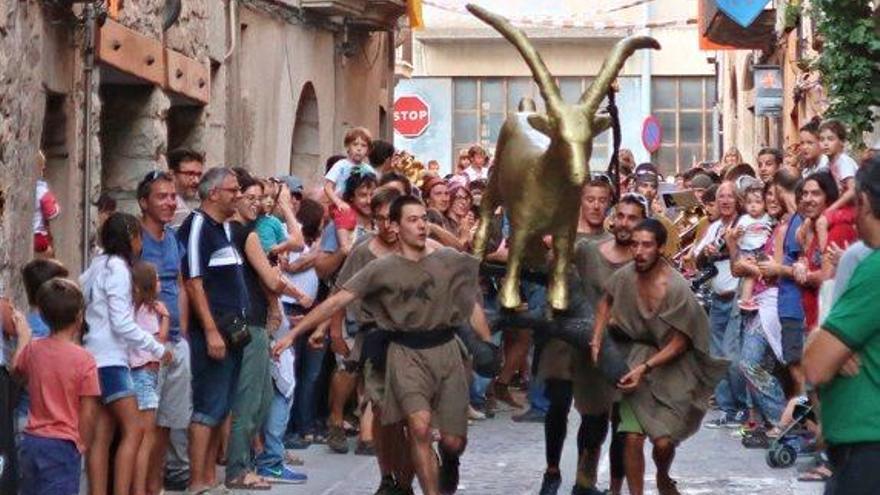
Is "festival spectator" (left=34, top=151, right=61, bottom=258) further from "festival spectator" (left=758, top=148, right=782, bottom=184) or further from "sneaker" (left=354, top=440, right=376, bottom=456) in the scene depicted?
"festival spectator" (left=758, top=148, right=782, bottom=184)

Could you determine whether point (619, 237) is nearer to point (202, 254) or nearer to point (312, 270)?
point (202, 254)

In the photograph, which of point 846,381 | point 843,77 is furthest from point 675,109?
point 846,381

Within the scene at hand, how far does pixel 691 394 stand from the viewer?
13.2 m

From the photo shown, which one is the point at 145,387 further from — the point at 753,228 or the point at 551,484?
the point at 753,228

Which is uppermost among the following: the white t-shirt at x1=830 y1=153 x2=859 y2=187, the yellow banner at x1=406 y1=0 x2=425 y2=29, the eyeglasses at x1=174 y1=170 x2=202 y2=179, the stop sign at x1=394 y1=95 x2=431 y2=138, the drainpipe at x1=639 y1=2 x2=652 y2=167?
the drainpipe at x1=639 y1=2 x2=652 y2=167

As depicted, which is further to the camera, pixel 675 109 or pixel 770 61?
pixel 675 109

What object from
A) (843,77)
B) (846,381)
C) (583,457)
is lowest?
(583,457)

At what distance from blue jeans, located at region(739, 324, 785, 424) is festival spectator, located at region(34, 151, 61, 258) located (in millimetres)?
5413

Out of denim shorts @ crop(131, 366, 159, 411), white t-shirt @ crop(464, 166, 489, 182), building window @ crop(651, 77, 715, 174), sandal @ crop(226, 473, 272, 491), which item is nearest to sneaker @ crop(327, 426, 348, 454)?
sandal @ crop(226, 473, 272, 491)

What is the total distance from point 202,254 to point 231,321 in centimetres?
42

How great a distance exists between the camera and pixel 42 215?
14375mm

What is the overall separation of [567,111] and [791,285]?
4161 mm

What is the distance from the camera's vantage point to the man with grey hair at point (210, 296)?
13.8 meters

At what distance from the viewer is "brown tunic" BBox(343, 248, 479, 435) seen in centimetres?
1295
